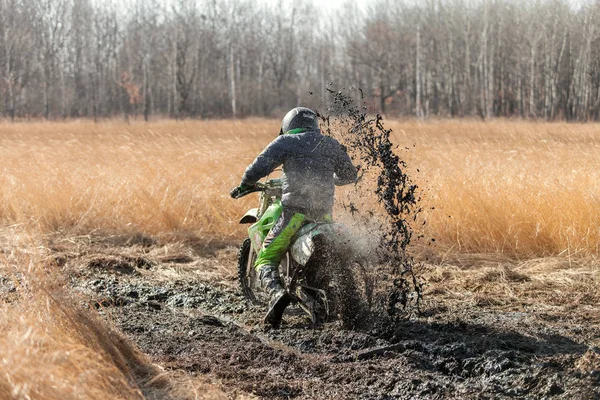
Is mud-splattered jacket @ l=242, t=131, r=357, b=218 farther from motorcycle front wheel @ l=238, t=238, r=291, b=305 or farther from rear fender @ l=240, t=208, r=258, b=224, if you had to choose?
motorcycle front wheel @ l=238, t=238, r=291, b=305

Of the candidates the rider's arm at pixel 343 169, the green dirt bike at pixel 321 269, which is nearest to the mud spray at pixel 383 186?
the rider's arm at pixel 343 169

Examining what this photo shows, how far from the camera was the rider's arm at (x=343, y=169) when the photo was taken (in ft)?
18.1

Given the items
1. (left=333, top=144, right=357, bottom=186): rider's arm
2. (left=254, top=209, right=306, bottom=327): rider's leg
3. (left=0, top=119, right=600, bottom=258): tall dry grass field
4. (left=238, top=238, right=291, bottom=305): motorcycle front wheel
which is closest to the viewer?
(left=254, top=209, right=306, bottom=327): rider's leg

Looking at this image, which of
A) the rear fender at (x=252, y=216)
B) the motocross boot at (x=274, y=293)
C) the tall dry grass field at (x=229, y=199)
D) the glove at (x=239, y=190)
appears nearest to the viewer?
the motocross boot at (x=274, y=293)

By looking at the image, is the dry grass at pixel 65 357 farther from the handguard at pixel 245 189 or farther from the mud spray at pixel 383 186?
the mud spray at pixel 383 186

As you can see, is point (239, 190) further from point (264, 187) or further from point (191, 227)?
point (191, 227)

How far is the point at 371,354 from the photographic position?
15.7 ft

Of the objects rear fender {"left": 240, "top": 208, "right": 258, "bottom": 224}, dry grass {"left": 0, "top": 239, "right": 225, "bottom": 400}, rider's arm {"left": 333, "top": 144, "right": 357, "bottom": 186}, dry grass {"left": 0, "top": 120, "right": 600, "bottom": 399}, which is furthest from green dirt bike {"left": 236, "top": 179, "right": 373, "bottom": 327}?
dry grass {"left": 0, "top": 239, "right": 225, "bottom": 400}

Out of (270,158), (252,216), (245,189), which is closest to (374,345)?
(270,158)

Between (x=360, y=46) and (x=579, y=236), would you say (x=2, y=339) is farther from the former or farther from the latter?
(x=360, y=46)

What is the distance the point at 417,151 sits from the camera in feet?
41.3

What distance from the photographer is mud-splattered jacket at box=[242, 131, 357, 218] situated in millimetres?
5395

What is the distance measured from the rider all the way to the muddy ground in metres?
0.45

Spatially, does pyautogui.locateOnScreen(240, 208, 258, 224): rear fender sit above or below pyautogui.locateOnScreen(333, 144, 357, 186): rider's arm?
below
